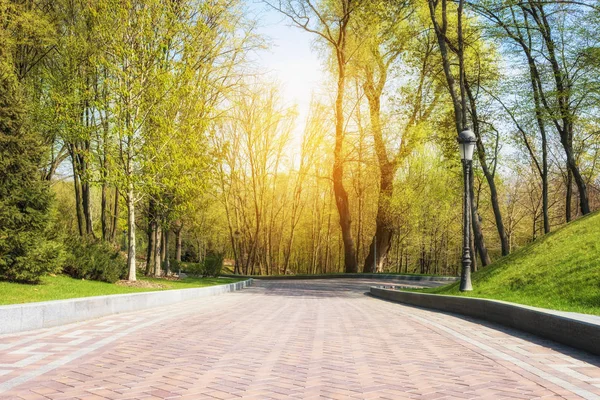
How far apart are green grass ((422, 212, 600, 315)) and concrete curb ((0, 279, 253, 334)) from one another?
8.57 metres

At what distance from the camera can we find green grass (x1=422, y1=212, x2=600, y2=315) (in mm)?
10352

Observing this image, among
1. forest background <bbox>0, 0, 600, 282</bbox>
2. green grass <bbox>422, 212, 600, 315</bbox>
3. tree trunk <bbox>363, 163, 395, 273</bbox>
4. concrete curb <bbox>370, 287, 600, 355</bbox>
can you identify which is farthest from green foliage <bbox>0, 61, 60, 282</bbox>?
tree trunk <bbox>363, 163, 395, 273</bbox>

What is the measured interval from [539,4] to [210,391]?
975 inches

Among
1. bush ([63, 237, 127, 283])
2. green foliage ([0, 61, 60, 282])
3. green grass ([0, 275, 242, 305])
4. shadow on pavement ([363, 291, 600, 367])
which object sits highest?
green foliage ([0, 61, 60, 282])

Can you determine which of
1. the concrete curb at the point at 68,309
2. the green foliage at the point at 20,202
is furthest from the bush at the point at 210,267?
the green foliage at the point at 20,202

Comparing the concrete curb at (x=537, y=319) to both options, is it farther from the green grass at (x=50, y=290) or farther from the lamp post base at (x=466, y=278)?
the green grass at (x=50, y=290)

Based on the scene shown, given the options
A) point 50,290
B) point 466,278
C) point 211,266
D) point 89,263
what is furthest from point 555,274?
point 211,266

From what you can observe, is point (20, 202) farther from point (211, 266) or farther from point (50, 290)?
point (211, 266)

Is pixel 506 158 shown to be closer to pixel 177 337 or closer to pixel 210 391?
pixel 177 337

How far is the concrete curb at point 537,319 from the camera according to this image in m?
6.80

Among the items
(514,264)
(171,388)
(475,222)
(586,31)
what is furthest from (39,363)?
(586,31)

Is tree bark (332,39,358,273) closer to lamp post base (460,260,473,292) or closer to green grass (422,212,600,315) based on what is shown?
green grass (422,212,600,315)

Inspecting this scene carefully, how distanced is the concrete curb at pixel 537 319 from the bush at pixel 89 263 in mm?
10273

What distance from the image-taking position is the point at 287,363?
19.2ft
